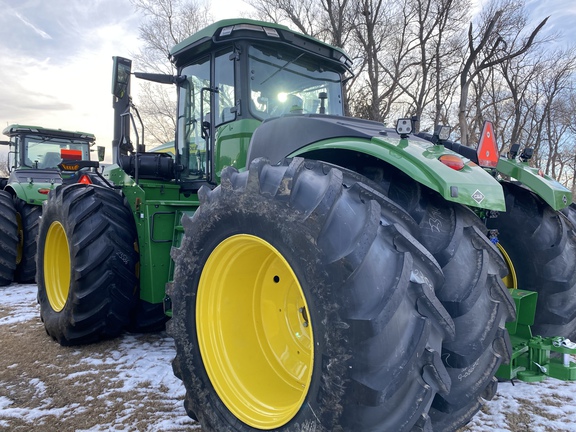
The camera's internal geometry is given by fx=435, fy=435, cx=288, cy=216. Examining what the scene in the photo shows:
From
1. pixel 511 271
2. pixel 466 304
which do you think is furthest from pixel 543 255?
pixel 466 304

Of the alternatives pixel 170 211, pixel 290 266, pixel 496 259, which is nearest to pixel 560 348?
pixel 496 259

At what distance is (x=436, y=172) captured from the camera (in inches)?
76.5

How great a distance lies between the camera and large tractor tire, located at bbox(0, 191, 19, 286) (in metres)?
6.69

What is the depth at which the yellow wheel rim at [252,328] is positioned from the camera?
2297 mm

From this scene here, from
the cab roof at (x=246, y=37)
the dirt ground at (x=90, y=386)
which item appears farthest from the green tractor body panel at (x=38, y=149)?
the cab roof at (x=246, y=37)

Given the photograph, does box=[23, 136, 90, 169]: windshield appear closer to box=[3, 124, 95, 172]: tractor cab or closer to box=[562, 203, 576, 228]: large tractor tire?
box=[3, 124, 95, 172]: tractor cab

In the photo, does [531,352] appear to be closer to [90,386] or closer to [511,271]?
[511,271]

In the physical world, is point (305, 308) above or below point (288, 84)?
below

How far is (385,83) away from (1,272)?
58.3 feet

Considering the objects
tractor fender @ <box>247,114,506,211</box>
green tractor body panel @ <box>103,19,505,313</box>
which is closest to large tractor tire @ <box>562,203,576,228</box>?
tractor fender @ <box>247,114,506,211</box>

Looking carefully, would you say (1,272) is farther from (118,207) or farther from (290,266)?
(290,266)

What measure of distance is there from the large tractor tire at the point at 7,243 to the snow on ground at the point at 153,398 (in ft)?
12.2

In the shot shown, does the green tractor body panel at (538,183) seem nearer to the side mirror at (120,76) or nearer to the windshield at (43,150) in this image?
the side mirror at (120,76)

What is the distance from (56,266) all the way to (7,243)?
288 cm
